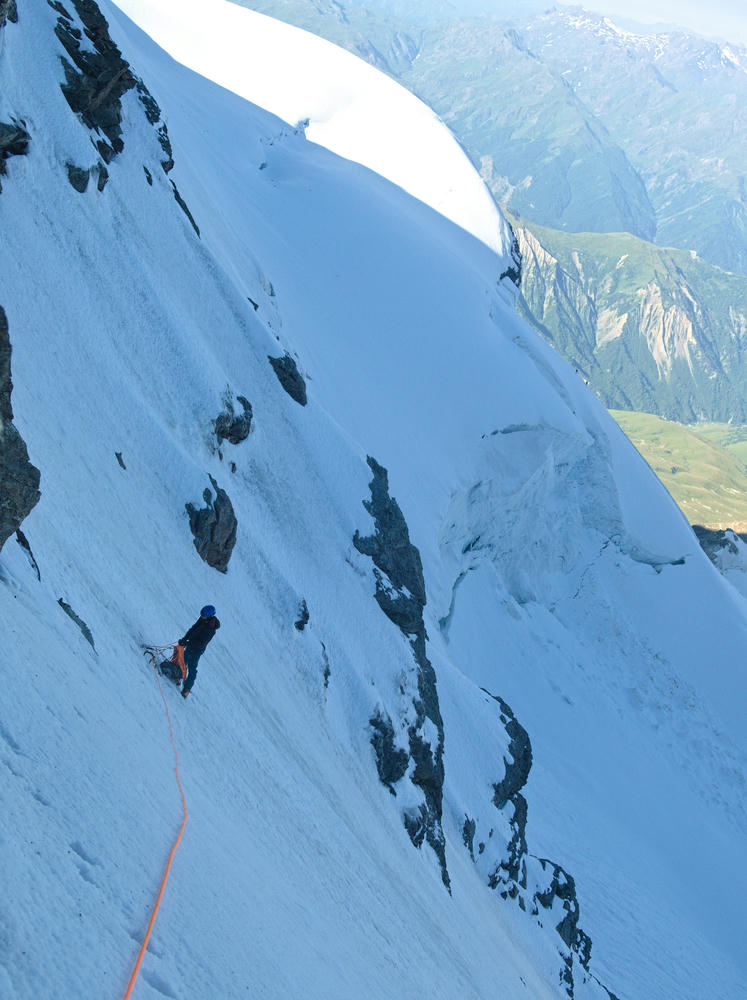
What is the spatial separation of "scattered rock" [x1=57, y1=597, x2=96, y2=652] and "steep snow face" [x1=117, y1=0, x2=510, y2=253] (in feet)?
179

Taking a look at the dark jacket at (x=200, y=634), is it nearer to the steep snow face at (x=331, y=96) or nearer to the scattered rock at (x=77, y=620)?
the scattered rock at (x=77, y=620)

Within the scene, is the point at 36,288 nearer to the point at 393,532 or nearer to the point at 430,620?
the point at 393,532

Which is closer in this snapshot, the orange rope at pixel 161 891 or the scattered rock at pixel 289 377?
the orange rope at pixel 161 891

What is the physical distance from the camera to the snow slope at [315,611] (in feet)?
30.9

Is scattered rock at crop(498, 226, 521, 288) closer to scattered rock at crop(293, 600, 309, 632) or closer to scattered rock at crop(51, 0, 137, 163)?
scattered rock at crop(51, 0, 137, 163)

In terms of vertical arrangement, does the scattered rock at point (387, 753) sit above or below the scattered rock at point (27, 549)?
below

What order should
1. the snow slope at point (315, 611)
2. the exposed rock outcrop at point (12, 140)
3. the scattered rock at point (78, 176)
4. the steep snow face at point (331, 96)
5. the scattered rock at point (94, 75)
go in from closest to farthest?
the snow slope at point (315, 611) < the exposed rock outcrop at point (12, 140) < the scattered rock at point (78, 176) < the scattered rock at point (94, 75) < the steep snow face at point (331, 96)

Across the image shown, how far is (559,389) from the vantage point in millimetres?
52375

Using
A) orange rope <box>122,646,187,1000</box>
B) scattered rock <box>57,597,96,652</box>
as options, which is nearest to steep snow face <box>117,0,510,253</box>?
scattered rock <box>57,597,96,652</box>

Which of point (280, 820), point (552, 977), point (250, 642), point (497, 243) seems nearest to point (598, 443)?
point (497, 243)

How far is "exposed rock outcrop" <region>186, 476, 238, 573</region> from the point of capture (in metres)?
20.1

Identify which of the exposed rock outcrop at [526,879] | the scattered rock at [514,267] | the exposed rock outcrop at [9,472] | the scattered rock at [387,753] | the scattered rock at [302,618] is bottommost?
the exposed rock outcrop at [526,879]

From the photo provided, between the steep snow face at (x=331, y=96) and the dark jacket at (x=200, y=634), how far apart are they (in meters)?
52.8

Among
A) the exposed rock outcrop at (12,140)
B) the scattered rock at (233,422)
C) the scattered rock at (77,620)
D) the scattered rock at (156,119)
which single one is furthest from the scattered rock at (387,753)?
the scattered rock at (156,119)
